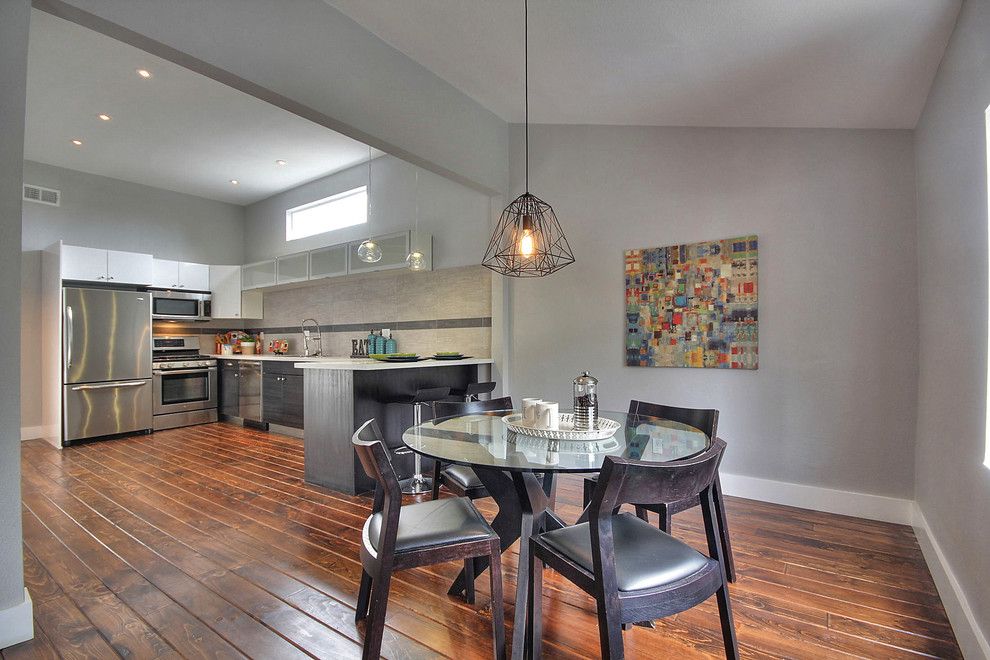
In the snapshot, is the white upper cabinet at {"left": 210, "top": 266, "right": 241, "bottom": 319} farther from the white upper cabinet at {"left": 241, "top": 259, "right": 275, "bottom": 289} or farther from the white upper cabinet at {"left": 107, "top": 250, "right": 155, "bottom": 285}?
the white upper cabinet at {"left": 107, "top": 250, "right": 155, "bottom": 285}

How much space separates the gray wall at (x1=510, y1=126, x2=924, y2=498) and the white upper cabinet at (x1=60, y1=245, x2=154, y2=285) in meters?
5.11

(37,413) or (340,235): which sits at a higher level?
(340,235)

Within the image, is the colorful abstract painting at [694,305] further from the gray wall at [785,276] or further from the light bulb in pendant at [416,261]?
the light bulb in pendant at [416,261]

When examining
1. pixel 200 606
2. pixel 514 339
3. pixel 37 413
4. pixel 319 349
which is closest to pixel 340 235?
pixel 319 349

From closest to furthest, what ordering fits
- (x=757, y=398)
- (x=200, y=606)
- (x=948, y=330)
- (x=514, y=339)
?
1. (x=200, y=606)
2. (x=948, y=330)
3. (x=757, y=398)
4. (x=514, y=339)

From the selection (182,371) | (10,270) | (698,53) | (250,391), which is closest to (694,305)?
(698,53)

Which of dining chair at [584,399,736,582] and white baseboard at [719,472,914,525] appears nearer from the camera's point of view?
dining chair at [584,399,736,582]

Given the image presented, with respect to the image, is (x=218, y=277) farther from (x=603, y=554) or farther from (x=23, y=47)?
(x=603, y=554)

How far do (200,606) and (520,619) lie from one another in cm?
138

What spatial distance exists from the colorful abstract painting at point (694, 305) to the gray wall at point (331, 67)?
5.28 feet

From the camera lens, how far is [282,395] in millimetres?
5512

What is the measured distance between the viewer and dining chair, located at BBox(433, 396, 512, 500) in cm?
232

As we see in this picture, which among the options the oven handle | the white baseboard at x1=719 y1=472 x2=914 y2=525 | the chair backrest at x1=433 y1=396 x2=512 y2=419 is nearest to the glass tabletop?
the chair backrest at x1=433 y1=396 x2=512 y2=419

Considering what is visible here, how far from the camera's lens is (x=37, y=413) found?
550cm
